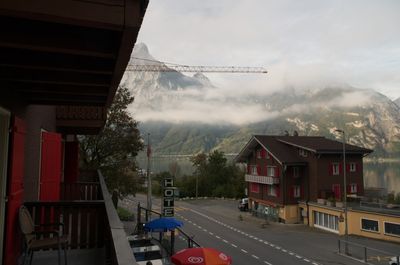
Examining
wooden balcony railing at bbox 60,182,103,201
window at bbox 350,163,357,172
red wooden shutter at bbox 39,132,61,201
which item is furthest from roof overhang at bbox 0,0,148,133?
window at bbox 350,163,357,172

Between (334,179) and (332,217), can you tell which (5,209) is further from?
(334,179)

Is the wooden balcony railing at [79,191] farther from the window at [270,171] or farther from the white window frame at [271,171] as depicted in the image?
the window at [270,171]

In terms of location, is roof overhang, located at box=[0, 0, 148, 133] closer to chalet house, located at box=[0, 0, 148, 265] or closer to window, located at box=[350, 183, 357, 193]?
chalet house, located at box=[0, 0, 148, 265]

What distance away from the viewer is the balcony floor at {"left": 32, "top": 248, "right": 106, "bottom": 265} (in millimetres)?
5988

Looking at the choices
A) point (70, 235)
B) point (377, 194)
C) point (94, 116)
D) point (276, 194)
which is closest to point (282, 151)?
point (276, 194)

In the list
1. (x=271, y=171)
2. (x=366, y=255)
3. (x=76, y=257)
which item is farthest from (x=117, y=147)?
(x=271, y=171)

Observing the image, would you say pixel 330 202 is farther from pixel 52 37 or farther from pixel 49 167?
pixel 52 37

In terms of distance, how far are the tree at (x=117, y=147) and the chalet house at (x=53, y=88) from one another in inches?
712

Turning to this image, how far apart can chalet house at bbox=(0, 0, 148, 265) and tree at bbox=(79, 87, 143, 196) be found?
1808 cm

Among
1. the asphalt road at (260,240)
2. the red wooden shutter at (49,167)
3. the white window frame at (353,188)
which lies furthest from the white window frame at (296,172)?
the red wooden shutter at (49,167)

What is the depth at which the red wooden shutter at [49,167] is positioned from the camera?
8.88 meters

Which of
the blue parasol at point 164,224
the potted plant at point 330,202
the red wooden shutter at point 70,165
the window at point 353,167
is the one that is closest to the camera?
the red wooden shutter at point 70,165

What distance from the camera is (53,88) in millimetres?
5559

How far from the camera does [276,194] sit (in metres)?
45.1
